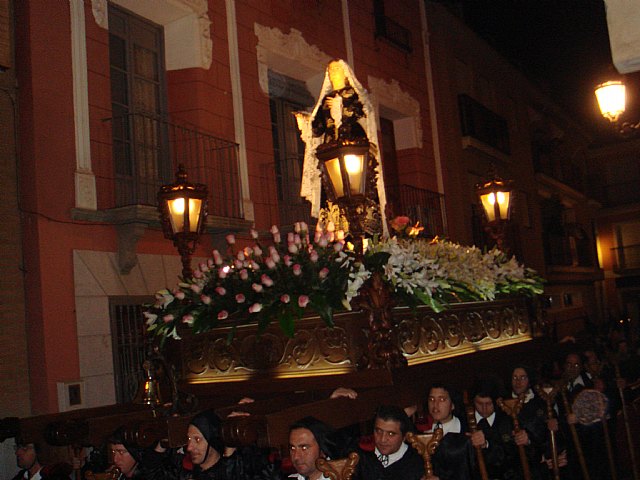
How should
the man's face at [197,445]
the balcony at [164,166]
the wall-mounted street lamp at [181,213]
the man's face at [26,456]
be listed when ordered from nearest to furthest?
the man's face at [197,445], the man's face at [26,456], the wall-mounted street lamp at [181,213], the balcony at [164,166]

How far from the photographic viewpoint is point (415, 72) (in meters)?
14.4

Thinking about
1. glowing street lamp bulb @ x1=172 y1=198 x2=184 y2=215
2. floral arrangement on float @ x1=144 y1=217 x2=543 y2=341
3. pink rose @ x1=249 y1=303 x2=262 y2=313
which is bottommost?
pink rose @ x1=249 y1=303 x2=262 y2=313

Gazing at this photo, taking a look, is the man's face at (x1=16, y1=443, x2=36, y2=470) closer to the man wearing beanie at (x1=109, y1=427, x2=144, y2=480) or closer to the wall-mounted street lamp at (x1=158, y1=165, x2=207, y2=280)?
the man wearing beanie at (x1=109, y1=427, x2=144, y2=480)

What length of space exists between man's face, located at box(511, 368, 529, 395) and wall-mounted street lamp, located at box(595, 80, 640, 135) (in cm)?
257

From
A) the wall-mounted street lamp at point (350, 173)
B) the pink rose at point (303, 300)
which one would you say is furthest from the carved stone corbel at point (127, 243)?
the pink rose at point (303, 300)

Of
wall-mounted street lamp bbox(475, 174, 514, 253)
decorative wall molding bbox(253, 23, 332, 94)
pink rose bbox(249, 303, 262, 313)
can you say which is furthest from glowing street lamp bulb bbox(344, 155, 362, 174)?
decorative wall molding bbox(253, 23, 332, 94)

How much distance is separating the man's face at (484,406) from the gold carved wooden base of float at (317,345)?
0.36 m

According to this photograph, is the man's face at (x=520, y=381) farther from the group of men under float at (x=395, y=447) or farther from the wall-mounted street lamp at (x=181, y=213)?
the wall-mounted street lamp at (x=181, y=213)

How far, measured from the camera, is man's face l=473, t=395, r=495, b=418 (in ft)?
17.3

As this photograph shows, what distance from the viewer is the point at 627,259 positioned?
1106 inches

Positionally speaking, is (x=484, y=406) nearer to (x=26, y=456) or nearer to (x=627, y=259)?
(x=26, y=456)

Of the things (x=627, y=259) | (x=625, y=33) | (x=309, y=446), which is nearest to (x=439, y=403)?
(x=309, y=446)

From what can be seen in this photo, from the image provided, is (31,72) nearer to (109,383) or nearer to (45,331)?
(45,331)

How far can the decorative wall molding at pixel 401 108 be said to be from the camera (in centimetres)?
1305
